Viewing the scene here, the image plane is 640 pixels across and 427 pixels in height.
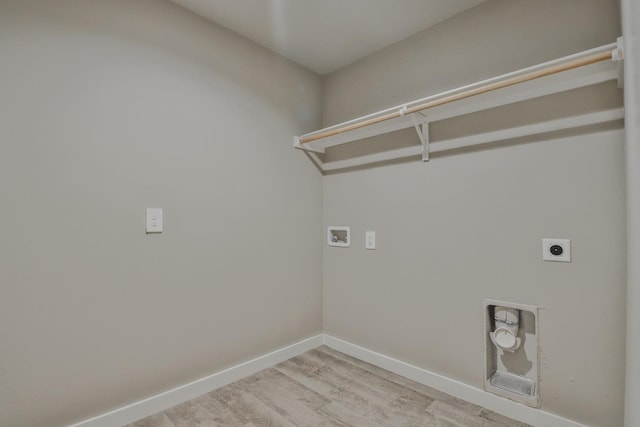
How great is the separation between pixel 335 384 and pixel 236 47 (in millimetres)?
2297

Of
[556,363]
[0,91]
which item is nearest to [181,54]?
[0,91]

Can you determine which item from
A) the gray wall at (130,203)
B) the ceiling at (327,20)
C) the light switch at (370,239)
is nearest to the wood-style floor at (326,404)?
the gray wall at (130,203)

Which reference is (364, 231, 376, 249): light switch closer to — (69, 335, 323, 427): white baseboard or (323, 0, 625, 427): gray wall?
(323, 0, 625, 427): gray wall

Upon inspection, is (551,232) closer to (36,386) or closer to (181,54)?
(181,54)

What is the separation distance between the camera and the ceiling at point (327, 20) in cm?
180

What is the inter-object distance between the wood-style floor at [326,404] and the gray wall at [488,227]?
190 mm

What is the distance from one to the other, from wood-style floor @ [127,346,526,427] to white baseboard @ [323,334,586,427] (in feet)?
0.12

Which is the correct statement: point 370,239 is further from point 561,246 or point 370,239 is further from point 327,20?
point 327,20

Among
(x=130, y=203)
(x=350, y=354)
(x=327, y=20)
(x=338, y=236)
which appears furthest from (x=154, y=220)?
(x=350, y=354)

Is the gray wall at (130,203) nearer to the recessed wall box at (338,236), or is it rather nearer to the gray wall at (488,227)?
the recessed wall box at (338,236)

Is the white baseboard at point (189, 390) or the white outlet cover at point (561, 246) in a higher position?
the white outlet cover at point (561, 246)

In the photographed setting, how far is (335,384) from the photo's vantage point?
1.98 m

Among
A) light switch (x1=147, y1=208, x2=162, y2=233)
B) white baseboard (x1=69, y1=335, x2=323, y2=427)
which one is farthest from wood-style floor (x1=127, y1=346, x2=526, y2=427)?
light switch (x1=147, y1=208, x2=162, y2=233)

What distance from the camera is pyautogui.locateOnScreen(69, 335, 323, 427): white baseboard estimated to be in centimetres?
156
